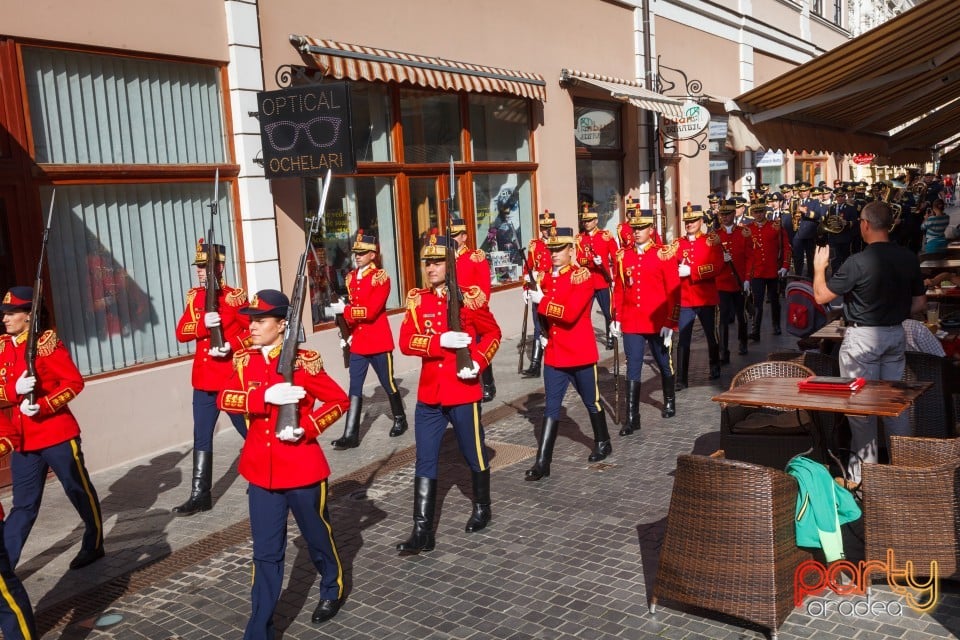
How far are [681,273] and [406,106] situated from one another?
4.76 m

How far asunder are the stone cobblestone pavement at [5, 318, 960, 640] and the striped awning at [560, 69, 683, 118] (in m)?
8.21

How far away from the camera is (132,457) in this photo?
8.95m

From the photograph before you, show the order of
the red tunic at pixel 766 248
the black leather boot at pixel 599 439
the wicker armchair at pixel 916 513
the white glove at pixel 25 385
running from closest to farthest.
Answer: the wicker armchair at pixel 916 513 → the white glove at pixel 25 385 → the black leather boot at pixel 599 439 → the red tunic at pixel 766 248

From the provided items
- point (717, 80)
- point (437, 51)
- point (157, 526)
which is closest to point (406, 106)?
point (437, 51)

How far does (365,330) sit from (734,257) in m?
5.54

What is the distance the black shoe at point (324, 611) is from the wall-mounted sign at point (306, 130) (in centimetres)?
521

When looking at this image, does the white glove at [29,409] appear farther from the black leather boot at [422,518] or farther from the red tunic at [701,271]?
the red tunic at [701,271]

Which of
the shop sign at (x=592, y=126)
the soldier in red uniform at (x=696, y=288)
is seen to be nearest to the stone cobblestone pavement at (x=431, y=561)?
the soldier in red uniform at (x=696, y=288)

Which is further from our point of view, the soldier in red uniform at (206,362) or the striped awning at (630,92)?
the striped awning at (630,92)

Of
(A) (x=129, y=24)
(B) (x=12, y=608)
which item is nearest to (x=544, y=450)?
(B) (x=12, y=608)

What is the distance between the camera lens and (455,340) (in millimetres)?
6059

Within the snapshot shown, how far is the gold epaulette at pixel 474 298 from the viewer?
20.8 ft

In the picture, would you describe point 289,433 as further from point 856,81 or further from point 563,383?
point 856,81

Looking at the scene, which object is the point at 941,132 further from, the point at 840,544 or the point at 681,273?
the point at 840,544
